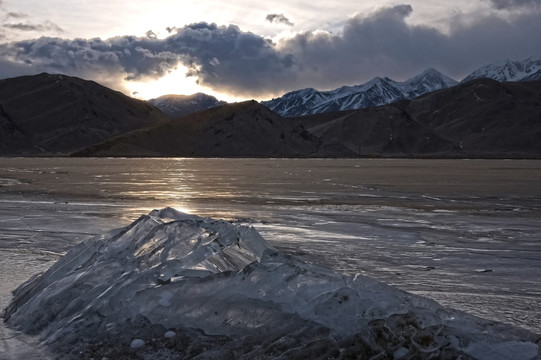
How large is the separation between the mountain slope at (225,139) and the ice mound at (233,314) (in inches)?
6127

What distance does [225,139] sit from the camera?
17350 centimetres

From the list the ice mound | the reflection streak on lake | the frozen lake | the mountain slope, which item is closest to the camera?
the ice mound

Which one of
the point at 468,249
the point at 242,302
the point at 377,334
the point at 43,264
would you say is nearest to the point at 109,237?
the point at 43,264

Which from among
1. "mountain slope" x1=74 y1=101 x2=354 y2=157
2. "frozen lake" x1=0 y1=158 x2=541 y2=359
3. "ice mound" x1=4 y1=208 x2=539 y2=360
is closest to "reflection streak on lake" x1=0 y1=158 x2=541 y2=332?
"frozen lake" x1=0 y1=158 x2=541 y2=359

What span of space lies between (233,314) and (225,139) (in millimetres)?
168718

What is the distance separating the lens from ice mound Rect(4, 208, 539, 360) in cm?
517

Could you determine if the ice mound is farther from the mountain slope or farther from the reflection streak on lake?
the mountain slope

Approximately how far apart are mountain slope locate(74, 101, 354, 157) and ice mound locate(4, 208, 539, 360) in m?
156

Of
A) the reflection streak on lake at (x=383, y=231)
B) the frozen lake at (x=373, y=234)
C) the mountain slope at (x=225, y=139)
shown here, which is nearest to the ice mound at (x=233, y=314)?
the frozen lake at (x=373, y=234)

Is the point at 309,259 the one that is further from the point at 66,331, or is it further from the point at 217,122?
the point at 217,122

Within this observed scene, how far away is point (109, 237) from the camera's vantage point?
327 inches

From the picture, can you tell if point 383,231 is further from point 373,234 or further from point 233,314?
point 233,314

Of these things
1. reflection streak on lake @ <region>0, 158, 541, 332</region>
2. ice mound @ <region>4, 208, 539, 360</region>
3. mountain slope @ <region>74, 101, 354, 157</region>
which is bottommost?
reflection streak on lake @ <region>0, 158, 541, 332</region>

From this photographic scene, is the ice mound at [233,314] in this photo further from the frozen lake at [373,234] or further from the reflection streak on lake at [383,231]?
the reflection streak on lake at [383,231]
